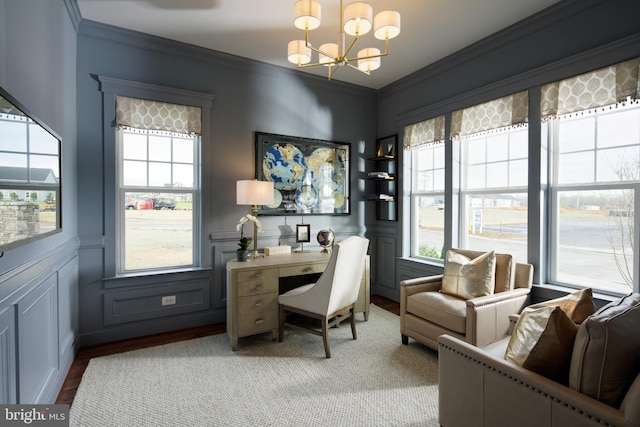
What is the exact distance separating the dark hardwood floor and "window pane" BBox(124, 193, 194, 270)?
2.24 ft

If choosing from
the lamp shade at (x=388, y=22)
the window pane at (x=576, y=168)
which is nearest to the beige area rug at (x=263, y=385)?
the window pane at (x=576, y=168)

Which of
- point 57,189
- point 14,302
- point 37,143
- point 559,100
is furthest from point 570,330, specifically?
point 57,189

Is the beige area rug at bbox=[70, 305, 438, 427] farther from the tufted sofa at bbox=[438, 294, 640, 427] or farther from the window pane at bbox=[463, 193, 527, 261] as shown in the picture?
the window pane at bbox=[463, 193, 527, 261]

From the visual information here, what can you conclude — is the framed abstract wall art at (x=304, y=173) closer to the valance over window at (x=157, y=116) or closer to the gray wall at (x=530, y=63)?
the valance over window at (x=157, y=116)

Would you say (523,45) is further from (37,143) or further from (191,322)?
(191,322)

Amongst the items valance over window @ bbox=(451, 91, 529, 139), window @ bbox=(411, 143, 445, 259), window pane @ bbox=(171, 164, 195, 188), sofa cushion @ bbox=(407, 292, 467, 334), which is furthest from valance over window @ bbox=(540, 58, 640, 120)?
window pane @ bbox=(171, 164, 195, 188)

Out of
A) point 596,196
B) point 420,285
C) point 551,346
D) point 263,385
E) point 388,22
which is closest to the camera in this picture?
point 551,346

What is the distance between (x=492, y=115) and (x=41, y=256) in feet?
12.2

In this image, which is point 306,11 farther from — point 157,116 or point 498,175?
point 498,175

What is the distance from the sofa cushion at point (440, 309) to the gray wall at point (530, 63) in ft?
2.70

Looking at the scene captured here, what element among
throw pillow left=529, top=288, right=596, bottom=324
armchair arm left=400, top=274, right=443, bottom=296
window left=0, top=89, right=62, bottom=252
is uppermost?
window left=0, top=89, right=62, bottom=252

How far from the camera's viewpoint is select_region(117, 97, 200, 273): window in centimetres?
312

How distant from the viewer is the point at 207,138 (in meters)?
3.41

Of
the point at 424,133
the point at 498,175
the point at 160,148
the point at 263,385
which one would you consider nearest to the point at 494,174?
the point at 498,175
